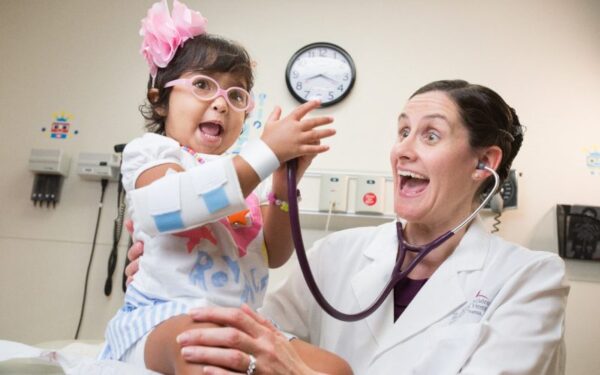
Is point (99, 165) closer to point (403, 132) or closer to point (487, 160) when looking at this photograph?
point (403, 132)

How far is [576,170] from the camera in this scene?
233 centimetres

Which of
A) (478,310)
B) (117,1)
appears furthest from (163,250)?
(117,1)

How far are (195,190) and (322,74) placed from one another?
178 centimetres

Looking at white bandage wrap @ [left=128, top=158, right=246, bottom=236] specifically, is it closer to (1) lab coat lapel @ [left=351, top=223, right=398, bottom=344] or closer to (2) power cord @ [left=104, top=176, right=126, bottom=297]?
(1) lab coat lapel @ [left=351, top=223, right=398, bottom=344]

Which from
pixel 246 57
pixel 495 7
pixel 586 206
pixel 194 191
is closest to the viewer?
pixel 194 191

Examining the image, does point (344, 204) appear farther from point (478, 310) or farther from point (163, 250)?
point (163, 250)

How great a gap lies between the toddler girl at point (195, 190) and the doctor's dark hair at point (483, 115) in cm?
58

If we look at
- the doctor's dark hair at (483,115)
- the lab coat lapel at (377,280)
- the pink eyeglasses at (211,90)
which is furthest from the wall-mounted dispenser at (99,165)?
the doctor's dark hair at (483,115)

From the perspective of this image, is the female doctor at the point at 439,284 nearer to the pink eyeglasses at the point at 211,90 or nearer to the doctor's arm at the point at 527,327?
the doctor's arm at the point at 527,327

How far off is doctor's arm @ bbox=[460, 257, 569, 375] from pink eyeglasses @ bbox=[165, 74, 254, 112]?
2.58 ft

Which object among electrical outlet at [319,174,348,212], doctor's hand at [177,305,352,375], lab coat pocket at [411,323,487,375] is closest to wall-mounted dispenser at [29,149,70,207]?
electrical outlet at [319,174,348,212]

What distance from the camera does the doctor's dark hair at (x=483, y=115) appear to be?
1.32m

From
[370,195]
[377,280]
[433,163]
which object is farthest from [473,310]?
[370,195]

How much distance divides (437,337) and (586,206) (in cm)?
160
